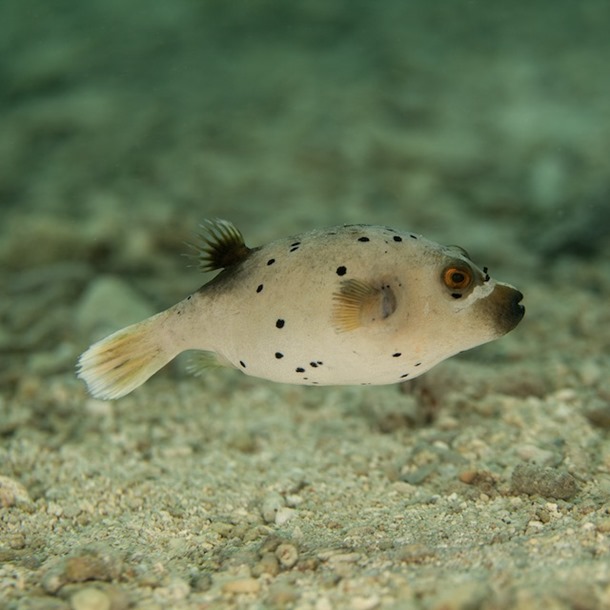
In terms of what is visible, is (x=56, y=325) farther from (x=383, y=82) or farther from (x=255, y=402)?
(x=383, y=82)

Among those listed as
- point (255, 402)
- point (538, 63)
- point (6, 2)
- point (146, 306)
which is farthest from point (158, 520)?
point (6, 2)

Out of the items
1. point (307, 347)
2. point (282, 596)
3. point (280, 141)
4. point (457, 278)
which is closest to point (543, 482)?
point (457, 278)

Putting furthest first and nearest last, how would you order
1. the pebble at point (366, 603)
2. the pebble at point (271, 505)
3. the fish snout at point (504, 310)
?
the pebble at point (271, 505) → the fish snout at point (504, 310) → the pebble at point (366, 603)

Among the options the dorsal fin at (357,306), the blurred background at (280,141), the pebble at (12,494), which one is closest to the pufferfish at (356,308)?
the dorsal fin at (357,306)

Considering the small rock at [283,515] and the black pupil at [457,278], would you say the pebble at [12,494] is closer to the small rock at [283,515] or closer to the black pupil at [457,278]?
the small rock at [283,515]

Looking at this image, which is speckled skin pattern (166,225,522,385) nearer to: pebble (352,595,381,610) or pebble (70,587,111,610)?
pebble (352,595,381,610)

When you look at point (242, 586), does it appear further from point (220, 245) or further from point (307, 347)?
point (220, 245)
